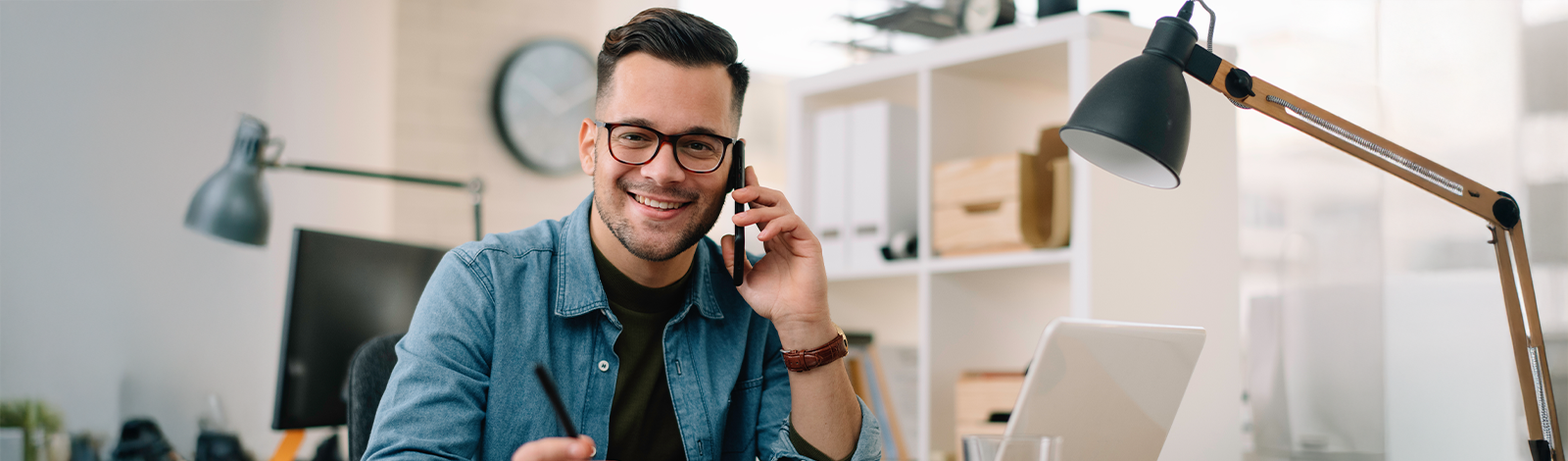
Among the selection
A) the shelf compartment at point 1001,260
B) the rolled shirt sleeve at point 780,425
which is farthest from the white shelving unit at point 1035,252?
the rolled shirt sleeve at point 780,425

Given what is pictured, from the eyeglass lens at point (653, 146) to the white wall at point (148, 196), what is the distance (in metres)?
1.98

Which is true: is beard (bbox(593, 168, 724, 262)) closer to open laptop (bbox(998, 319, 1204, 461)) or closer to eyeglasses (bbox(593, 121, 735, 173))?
eyeglasses (bbox(593, 121, 735, 173))

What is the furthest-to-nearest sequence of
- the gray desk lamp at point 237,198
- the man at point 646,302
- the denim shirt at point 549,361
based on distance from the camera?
the gray desk lamp at point 237,198 → the man at point 646,302 → the denim shirt at point 549,361

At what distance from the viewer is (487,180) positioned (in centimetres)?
377

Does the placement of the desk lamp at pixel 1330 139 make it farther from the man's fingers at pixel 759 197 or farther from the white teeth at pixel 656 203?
the white teeth at pixel 656 203

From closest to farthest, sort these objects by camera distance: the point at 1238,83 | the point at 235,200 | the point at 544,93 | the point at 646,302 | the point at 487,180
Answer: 1. the point at 1238,83
2. the point at 646,302
3. the point at 235,200
4. the point at 487,180
5. the point at 544,93

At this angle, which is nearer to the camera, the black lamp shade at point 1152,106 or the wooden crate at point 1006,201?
the black lamp shade at point 1152,106

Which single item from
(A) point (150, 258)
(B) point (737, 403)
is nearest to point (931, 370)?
(B) point (737, 403)

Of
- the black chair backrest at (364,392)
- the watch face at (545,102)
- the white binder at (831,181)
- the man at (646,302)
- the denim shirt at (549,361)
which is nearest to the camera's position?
the denim shirt at (549,361)

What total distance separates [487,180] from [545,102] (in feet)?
1.18

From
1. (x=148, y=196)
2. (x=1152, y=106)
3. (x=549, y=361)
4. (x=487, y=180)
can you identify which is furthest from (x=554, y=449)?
(x=487, y=180)

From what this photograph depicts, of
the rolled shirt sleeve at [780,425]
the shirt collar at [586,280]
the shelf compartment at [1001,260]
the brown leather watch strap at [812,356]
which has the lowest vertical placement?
the rolled shirt sleeve at [780,425]

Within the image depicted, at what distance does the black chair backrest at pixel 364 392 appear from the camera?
1.43 metres

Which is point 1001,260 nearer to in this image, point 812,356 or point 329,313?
point 812,356
